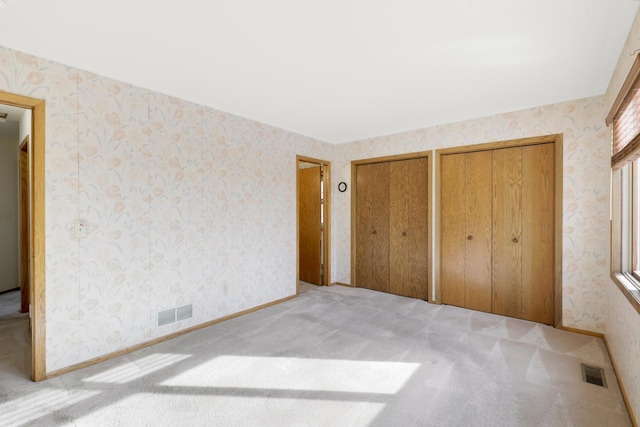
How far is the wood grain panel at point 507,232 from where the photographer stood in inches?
133

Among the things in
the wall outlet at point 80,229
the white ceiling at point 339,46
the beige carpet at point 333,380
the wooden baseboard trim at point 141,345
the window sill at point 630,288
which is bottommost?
the beige carpet at point 333,380

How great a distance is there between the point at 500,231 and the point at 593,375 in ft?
5.29

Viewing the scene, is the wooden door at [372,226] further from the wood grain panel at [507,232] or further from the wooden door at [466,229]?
the wood grain panel at [507,232]

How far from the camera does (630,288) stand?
6.36ft

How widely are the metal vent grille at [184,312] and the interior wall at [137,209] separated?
0.05 metres

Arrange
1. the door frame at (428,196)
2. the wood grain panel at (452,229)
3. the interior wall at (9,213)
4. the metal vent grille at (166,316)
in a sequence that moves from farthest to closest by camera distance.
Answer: the interior wall at (9,213), the door frame at (428,196), the wood grain panel at (452,229), the metal vent grille at (166,316)

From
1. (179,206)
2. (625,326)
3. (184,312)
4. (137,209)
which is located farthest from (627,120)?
(184,312)

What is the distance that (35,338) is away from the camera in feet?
7.08

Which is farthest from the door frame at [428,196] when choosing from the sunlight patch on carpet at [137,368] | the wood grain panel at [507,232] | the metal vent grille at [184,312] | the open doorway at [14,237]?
the open doorway at [14,237]

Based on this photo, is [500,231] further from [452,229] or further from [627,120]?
[627,120]

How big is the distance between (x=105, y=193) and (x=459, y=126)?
3789 mm

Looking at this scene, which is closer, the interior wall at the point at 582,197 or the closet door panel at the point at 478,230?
the interior wall at the point at 582,197

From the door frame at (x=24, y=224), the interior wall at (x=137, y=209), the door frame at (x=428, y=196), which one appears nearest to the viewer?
the interior wall at (x=137, y=209)

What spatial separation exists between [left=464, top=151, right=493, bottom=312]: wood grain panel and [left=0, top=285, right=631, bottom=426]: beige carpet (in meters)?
0.48
